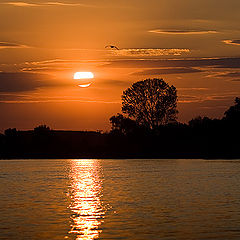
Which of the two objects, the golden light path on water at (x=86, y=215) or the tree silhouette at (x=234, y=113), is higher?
the tree silhouette at (x=234, y=113)

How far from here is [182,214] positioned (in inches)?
1799

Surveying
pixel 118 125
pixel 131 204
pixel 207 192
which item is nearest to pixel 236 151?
pixel 118 125

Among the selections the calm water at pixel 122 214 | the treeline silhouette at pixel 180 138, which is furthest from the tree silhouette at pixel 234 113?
the calm water at pixel 122 214

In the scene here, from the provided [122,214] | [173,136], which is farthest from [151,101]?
[122,214]

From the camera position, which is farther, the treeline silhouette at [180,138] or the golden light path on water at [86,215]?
the treeline silhouette at [180,138]

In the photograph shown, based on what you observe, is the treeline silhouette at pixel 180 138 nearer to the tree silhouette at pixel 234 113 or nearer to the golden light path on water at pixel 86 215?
the tree silhouette at pixel 234 113

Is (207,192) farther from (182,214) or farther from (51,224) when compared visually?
(51,224)

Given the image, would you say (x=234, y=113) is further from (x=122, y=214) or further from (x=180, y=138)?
(x=122, y=214)

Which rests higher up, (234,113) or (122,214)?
(234,113)

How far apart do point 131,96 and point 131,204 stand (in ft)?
364

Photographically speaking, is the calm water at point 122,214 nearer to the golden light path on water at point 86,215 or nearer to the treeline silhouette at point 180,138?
the golden light path on water at point 86,215

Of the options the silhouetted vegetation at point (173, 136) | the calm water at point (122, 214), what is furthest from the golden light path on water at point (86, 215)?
the silhouetted vegetation at point (173, 136)

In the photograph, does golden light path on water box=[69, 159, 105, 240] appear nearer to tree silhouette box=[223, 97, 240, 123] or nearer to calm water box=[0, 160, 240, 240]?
calm water box=[0, 160, 240, 240]

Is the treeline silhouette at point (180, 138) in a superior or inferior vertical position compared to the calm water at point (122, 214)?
superior
